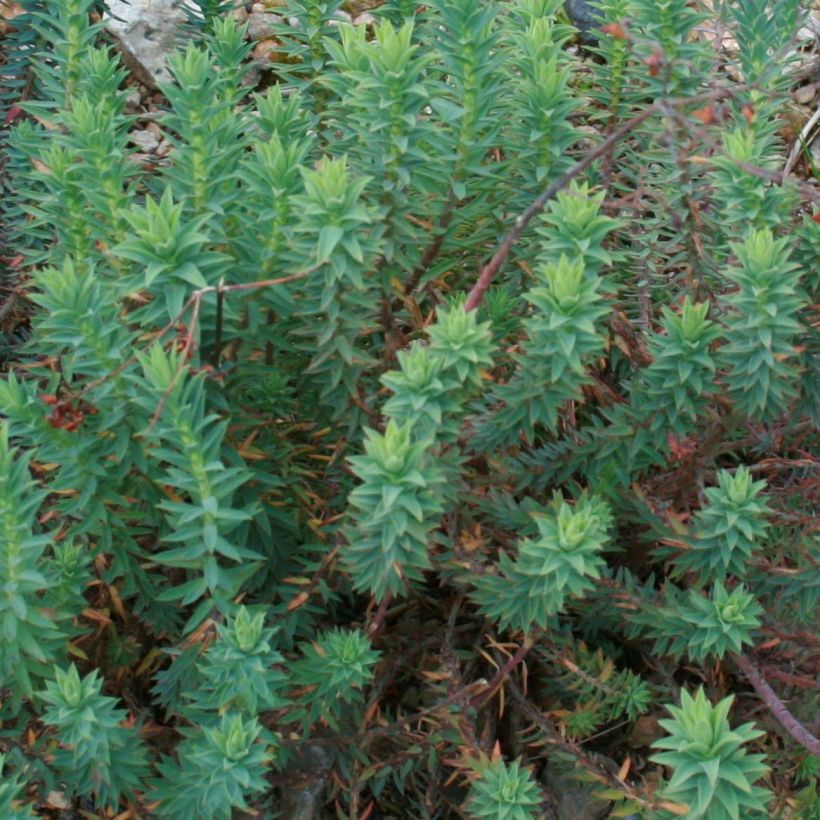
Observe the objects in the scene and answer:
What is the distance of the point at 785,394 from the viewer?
2156mm

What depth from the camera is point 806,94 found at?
3.85 meters

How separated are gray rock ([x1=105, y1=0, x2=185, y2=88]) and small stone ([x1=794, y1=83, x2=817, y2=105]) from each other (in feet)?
6.74

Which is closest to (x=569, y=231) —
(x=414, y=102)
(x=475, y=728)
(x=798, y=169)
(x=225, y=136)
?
(x=414, y=102)

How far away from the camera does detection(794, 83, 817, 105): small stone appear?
385 cm

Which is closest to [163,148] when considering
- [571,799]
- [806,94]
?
[806,94]

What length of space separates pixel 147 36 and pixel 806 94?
2192 mm

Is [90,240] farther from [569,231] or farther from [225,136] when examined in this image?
[569,231]

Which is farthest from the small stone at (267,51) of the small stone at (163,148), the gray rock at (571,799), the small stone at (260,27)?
the gray rock at (571,799)

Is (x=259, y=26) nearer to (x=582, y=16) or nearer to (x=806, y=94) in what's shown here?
(x=582, y=16)

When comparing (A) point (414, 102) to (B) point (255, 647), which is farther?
(A) point (414, 102)

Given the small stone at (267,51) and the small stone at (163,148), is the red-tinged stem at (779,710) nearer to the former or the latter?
the small stone at (163,148)

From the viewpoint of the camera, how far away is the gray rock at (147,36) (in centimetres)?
370

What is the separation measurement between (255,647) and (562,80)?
1226 mm

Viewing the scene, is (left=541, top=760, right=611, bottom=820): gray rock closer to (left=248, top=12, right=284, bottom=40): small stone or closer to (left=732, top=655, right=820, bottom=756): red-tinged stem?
(left=732, top=655, right=820, bottom=756): red-tinged stem
